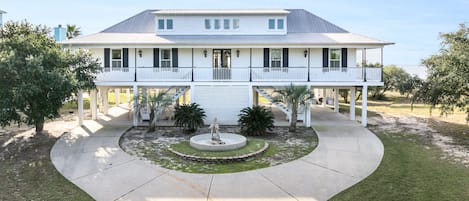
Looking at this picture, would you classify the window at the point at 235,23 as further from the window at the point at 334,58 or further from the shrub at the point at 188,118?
the shrub at the point at 188,118

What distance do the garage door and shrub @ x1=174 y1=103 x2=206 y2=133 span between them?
146 cm

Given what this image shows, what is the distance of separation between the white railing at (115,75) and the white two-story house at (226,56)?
55mm

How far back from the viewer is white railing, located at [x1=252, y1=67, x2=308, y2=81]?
19500mm

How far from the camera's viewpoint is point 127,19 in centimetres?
2391

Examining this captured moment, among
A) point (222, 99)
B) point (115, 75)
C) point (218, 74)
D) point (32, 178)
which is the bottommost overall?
point (32, 178)

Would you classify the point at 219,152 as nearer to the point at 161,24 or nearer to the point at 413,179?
the point at 413,179

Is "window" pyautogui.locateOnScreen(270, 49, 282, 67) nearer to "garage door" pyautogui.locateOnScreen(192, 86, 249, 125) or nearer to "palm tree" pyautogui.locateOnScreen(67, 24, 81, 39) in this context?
"garage door" pyautogui.locateOnScreen(192, 86, 249, 125)

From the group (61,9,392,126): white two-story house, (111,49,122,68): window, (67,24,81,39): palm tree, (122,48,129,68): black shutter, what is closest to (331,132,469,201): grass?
(61,9,392,126): white two-story house

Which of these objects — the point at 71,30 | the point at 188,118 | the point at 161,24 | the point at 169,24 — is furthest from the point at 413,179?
the point at 71,30

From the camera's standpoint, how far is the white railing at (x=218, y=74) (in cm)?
1962

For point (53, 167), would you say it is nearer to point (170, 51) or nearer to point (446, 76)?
point (170, 51)

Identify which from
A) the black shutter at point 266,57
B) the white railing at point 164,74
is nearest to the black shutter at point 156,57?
the white railing at point 164,74

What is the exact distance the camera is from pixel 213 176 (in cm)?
1038

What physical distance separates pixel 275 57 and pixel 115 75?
9532mm
